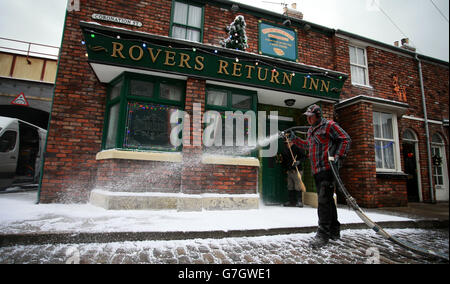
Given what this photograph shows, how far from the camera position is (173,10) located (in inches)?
247

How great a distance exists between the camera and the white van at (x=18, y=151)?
6.83 meters

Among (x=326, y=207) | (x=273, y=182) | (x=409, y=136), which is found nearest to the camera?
(x=326, y=207)

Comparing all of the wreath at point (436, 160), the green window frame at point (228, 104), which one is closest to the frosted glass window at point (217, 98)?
the green window frame at point (228, 104)

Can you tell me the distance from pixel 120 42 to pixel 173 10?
2.51 metres

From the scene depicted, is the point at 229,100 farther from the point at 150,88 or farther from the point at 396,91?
the point at 396,91

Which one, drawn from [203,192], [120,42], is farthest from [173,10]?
[203,192]

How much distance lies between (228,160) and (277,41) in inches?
187

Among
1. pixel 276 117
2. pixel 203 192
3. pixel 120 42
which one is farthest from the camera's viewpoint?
pixel 276 117

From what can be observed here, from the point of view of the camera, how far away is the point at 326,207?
314cm

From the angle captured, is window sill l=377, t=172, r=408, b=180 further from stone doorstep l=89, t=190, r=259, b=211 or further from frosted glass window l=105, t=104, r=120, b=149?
frosted glass window l=105, t=104, r=120, b=149

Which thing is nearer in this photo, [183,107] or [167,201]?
[167,201]
